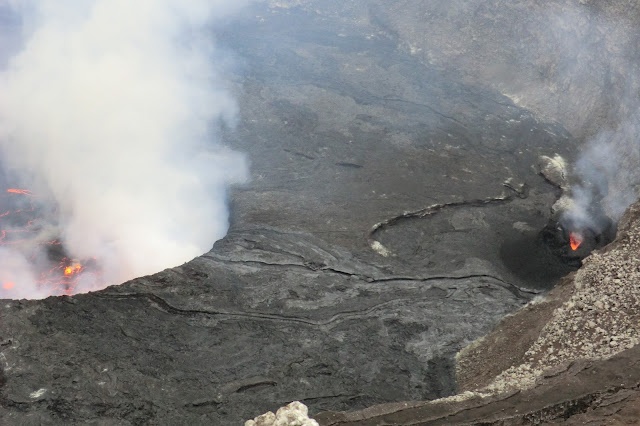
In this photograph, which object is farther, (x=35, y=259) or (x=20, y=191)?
(x=20, y=191)

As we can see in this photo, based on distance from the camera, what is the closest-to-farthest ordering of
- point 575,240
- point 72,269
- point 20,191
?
1. point 72,269
2. point 575,240
3. point 20,191

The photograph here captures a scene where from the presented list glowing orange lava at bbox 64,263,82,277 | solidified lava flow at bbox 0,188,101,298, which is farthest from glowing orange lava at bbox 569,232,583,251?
glowing orange lava at bbox 64,263,82,277

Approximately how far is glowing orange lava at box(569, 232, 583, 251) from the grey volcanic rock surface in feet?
2.04

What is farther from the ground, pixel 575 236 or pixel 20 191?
pixel 20 191

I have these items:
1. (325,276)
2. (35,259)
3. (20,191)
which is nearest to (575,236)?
(325,276)

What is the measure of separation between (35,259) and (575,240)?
11136 mm

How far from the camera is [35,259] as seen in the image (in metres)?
13.3

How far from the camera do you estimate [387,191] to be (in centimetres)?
1466

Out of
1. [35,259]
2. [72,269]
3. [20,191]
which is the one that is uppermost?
[20,191]

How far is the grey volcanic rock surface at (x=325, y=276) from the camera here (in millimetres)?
9461

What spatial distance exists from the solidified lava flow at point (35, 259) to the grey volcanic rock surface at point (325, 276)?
222cm

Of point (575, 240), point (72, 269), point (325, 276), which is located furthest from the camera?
point (575, 240)

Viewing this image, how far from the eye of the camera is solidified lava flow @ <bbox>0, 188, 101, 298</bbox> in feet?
41.7

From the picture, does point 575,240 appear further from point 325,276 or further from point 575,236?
point 325,276
